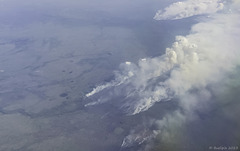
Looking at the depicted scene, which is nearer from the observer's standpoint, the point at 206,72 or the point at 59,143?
the point at 59,143

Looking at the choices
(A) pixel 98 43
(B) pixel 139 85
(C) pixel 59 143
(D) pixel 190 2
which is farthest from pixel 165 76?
(D) pixel 190 2

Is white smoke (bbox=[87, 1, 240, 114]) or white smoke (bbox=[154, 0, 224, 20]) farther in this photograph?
white smoke (bbox=[154, 0, 224, 20])

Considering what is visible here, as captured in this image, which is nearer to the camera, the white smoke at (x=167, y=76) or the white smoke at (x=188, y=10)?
the white smoke at (x=167, y=76)

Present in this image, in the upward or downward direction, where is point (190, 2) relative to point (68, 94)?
upward

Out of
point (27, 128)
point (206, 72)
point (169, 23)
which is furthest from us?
point (169, 23)

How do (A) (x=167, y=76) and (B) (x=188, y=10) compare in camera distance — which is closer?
(A) (x=167, y=76)

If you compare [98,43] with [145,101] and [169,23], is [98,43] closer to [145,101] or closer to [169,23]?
[169,23]

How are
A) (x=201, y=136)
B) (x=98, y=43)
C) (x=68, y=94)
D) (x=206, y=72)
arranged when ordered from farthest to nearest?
(x=98, y=43) < (x=68, y=94) < (x=206, y=72) < (x=201, y=136)
